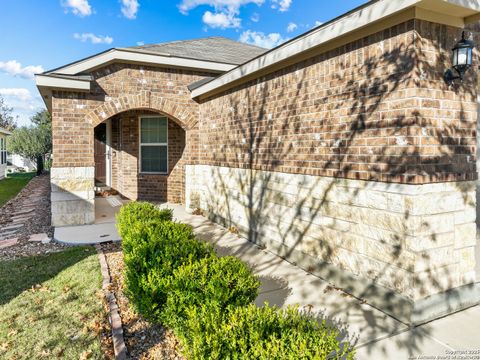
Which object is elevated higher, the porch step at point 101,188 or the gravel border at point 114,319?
the porch step at point 101,188

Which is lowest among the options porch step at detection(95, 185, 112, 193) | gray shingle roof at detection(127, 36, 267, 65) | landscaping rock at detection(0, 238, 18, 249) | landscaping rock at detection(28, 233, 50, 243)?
landscaping rock at detection(0, 238, 18, 249)

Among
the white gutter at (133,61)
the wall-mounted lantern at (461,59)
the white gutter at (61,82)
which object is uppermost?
the white gutter at (133,61)

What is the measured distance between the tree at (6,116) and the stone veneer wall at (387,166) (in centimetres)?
5850

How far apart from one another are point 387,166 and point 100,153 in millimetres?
12268

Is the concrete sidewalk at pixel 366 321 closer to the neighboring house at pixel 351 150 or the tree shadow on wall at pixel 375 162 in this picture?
the tree shadow on wall at pixel 375 162

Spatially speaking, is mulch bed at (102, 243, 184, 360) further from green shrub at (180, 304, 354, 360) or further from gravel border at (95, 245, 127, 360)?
green shrub at (180, 304, 354, 360)

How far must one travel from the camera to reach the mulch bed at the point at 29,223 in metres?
6.34

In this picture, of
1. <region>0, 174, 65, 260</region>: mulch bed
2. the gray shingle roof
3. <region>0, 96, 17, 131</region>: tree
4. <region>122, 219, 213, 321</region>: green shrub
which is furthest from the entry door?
<region>0, 96, 17, 131</region>: tree

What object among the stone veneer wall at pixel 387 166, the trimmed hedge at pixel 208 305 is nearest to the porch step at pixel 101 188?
the trimmed hedge at pixel 208 305

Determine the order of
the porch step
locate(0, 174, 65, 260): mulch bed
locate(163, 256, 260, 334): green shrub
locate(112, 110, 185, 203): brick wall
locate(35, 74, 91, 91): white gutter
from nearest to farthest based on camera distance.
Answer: locate(163, 256, 260, 334): green shrub → locate(0, 174, 65, 260): mulch bed → locate(35, 74, 91, 91): white gutter → locate(112, 110, 185, 203): brick wall → the porch step

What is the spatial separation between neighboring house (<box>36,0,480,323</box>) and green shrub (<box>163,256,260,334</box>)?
1.73 meters

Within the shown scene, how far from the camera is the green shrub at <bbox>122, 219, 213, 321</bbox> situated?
3.41 metres

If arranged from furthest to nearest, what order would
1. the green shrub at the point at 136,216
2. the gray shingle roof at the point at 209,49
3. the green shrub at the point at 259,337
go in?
the gray shingle roof at the point at 209,49 < the green shrub at the point at 136,216 < the green shrub at the point at 259,337

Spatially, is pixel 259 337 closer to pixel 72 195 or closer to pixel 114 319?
pixel 114 319
